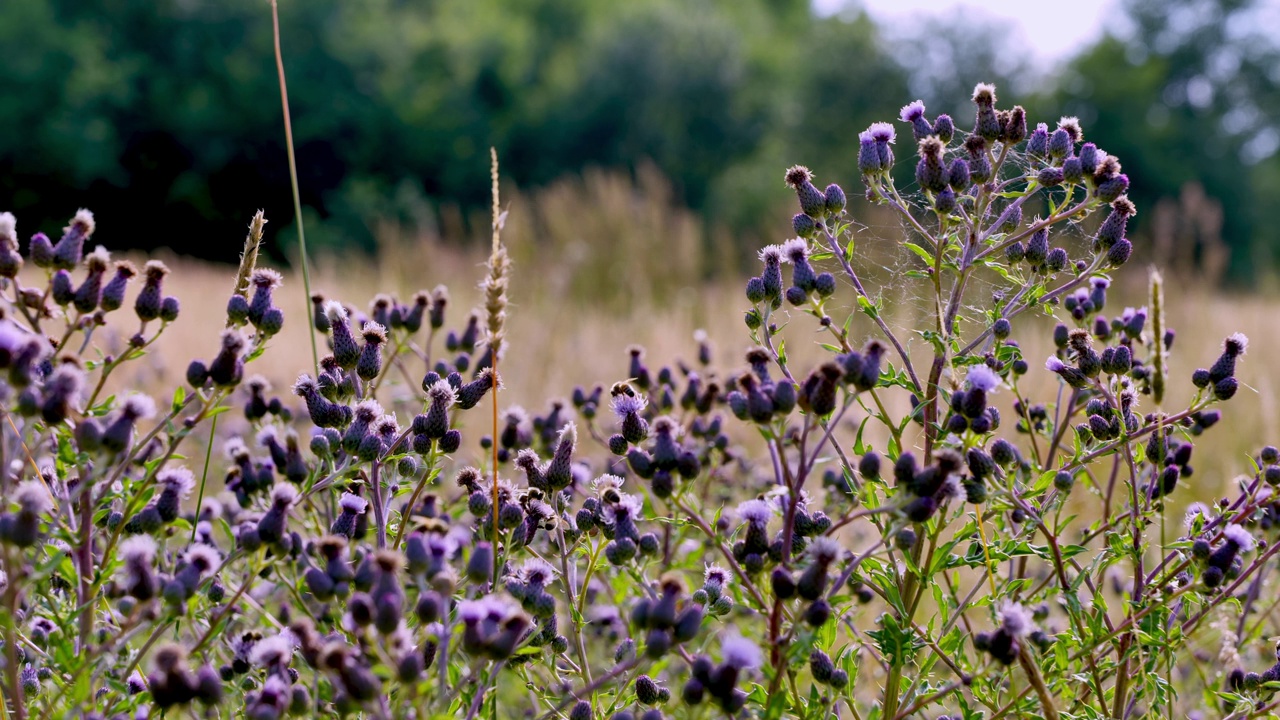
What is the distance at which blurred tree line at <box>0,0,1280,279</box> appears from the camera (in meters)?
29.6

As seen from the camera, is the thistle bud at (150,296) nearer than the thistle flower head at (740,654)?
No

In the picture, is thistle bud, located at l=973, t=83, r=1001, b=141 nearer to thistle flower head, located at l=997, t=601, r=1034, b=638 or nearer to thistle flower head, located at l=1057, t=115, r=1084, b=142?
thistle flower head, located at l=1057, t=115, r=1084, b=142

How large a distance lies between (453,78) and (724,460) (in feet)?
113

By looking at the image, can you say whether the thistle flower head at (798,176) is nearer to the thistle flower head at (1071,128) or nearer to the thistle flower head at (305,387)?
the thistle flower head at (1071,128)

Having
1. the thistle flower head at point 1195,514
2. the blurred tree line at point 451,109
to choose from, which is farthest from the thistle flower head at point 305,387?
the blurred tree line at point 451,109

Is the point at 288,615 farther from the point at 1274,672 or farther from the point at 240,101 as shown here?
the point at 240,101

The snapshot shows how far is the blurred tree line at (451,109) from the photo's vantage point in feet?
97.0

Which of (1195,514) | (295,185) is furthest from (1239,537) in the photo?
(295,185)

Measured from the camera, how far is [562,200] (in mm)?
→ 14430

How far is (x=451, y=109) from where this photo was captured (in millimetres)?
34281

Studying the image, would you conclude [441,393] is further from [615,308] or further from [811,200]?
[615,308]

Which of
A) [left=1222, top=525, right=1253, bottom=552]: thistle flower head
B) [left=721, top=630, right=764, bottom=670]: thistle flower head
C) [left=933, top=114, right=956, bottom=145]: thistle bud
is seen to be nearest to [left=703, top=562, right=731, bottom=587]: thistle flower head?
[left=721, top=630, right=764, bottom=670]: thistle flower head

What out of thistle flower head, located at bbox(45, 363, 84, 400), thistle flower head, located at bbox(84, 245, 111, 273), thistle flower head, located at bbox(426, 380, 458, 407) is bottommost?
thistle flower head, located at bbox(45, 363, 84, 400)

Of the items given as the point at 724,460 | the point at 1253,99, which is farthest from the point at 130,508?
the point at 1253,99
